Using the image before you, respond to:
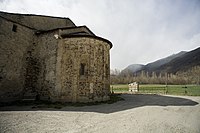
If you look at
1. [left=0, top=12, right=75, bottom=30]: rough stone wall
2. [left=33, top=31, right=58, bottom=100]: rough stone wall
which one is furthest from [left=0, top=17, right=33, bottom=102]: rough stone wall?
[left=0, top=12, right=75, bottom=30]: rough stone wall

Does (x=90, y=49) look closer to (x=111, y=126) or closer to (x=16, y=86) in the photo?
(x=16, y=86)

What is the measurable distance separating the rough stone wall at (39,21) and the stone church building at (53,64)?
1.70 meters

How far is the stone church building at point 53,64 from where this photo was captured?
46.5 ft

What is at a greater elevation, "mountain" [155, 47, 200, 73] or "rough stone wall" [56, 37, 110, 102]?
"mountain" [155, 47, 200, 73]

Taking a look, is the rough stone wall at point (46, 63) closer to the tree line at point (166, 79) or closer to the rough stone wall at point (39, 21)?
the rough stone wall at point (39, 21)

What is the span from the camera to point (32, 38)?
1698 centimetres

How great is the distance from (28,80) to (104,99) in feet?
25.9

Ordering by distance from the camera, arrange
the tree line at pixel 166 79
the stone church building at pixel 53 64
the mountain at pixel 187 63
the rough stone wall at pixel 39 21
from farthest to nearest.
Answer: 1. the mountain at pixel 187 63
2. the tree line at pixel 166 79
3. the rough stone wall at pixel 39 21
4. the stone church building at pixel 53 64

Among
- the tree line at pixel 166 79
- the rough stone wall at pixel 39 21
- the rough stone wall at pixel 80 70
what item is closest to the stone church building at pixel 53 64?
the rough stone wall at pixel 80 70

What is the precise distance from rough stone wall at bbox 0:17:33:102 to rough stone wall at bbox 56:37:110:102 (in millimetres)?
3926

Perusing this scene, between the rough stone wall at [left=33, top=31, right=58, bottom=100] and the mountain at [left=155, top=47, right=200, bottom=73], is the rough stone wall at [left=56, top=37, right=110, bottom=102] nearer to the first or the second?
the rough stone wall at [left=33, top=31, right=58, bottom=100]

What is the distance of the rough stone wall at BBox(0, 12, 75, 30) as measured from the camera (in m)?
17.7

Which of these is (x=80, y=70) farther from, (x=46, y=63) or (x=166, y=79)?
(x=166, y=79)

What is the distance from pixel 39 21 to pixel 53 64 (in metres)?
6.67
